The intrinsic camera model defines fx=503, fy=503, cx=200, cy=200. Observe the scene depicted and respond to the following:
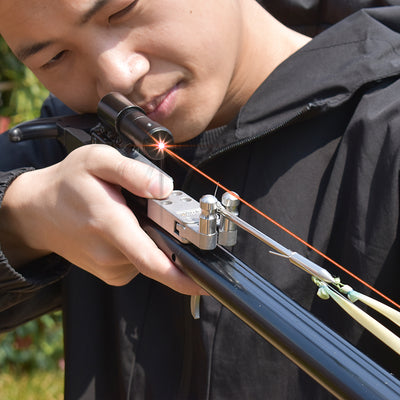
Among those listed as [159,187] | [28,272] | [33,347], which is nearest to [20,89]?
[33,347]

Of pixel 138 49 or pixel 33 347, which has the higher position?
pixel 138 49

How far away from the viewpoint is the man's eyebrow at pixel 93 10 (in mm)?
991

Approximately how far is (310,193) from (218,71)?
0.35 metres

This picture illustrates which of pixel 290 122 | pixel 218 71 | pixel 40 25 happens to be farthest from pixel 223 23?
pixel 40 25

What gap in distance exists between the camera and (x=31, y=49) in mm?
1104

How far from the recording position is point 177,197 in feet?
2.76

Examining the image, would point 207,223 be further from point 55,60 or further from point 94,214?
point 55,60

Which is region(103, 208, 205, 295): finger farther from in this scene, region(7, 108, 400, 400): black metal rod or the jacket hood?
the jacket hood

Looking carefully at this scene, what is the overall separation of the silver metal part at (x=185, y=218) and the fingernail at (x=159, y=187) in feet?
0.05

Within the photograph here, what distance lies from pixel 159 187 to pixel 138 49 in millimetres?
401

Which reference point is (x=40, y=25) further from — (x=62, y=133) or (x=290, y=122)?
(x=290, y=122)

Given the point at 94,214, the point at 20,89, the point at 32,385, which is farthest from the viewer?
the point at 32,385

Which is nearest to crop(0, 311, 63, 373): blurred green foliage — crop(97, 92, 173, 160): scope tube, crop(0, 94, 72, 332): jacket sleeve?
crop(0, 94, 72, 332): jacket sleeve

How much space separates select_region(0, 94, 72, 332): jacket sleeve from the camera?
1.13m
